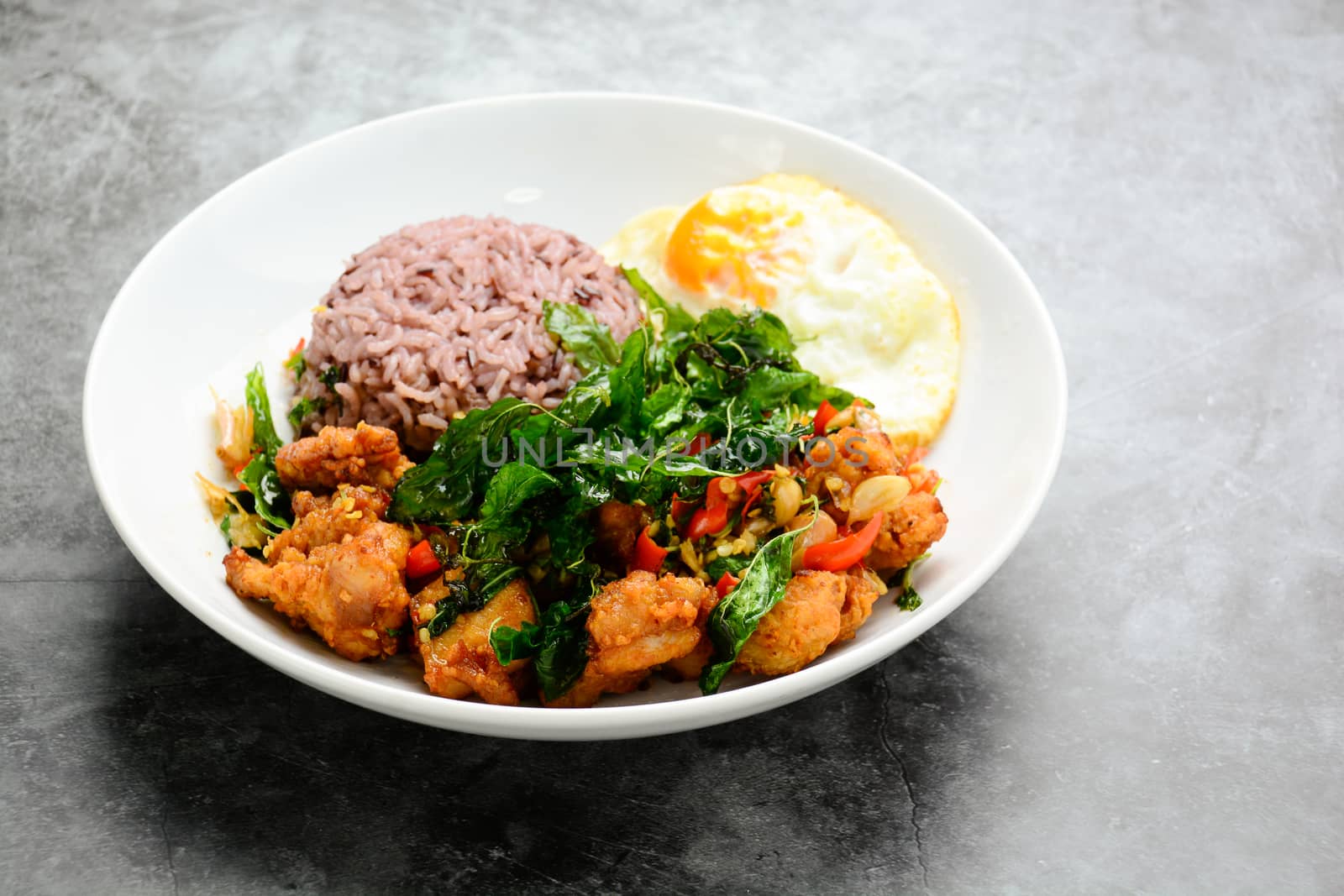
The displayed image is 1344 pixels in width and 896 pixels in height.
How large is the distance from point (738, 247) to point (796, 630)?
7.61 feet

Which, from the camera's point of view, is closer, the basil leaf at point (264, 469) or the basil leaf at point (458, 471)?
the basil leaf at point (458, 471)

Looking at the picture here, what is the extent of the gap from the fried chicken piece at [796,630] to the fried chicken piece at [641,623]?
20cm

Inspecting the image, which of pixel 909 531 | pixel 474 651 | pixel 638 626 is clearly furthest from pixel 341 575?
pixel 909 531

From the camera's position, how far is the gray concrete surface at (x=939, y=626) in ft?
11.9

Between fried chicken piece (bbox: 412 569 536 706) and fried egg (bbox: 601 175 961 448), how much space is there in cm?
192

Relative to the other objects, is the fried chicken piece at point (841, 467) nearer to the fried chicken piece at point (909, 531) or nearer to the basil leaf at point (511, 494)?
the fried chicken piece at point (909, 531)

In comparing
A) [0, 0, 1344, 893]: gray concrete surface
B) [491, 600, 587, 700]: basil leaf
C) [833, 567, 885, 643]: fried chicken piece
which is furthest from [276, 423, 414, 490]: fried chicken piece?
[833, 567, 885, 643]: fried chicken piece

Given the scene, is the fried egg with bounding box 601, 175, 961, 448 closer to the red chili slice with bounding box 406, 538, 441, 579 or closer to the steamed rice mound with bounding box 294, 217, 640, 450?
the steamed rice mound with bounding box 294, 217, 640, 450

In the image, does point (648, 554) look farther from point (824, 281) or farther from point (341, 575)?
point (824, 281)

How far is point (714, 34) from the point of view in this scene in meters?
7.77

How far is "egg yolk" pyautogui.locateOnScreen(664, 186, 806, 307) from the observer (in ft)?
17.3

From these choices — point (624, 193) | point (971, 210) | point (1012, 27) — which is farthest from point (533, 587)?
point (1012, 27)

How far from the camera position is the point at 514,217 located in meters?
5.70

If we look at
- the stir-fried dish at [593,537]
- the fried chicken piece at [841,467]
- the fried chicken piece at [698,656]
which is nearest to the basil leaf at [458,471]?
the stir-fried dish at [593,537]
